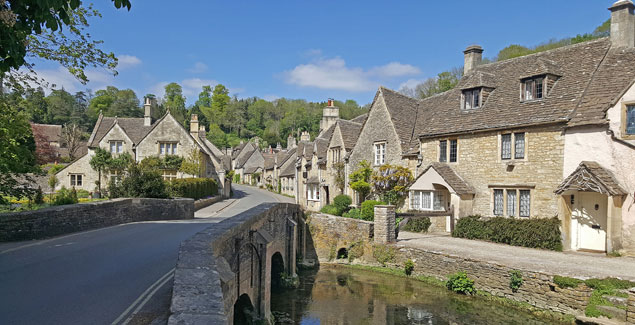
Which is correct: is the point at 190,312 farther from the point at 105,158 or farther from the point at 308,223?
the point at 105,158

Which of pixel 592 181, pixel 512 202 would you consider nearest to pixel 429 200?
pixel 512 202

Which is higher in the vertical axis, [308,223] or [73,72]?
[73,72]

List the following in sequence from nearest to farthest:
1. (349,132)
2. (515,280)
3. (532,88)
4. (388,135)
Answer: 1. (515,280)
2. (532,88)
3. (388,135)
4. (349,132)

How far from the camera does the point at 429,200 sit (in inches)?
998

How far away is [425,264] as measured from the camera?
1980cm

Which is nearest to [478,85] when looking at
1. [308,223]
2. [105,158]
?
[308,223]

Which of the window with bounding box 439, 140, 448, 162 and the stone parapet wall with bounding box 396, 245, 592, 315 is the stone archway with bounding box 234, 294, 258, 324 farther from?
the window with bounding box 439, 140, 448, 162

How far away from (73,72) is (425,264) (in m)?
15.6

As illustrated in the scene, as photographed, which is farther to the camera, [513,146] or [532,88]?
[532,88]

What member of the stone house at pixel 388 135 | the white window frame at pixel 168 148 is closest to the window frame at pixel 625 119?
the stone house at pixel 388 135

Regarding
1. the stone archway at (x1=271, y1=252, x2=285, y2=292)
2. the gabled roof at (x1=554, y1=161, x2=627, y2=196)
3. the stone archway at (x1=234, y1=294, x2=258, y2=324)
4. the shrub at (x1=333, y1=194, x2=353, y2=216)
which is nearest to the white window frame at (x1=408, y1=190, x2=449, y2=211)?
the shrub at (x1=333, y1=194, x2=353, y2=216)

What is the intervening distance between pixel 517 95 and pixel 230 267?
18493 millimetres

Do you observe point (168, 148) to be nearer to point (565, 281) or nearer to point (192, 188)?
point (192, 188)

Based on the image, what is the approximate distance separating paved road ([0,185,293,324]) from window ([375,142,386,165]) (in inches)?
687
